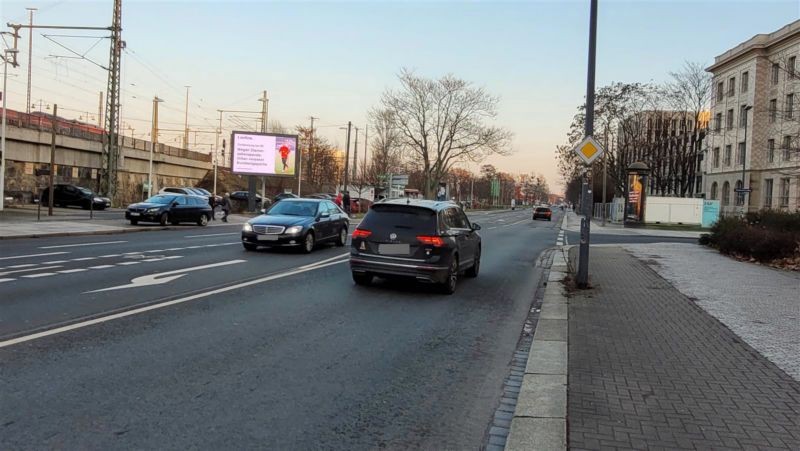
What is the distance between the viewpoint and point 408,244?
995 cm

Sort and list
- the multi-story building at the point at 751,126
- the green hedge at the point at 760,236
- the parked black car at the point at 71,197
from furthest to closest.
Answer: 1. the multi-story building at the point at 751,126
2. the parked black car at the point at 71,197
3. the green hedge at the point at 760,236

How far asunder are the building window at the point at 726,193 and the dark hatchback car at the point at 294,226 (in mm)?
59504

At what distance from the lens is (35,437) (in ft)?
12.0

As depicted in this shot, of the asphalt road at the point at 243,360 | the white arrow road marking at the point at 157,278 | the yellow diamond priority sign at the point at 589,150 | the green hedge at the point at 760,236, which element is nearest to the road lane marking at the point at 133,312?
the asphalt road at the point at 243,360

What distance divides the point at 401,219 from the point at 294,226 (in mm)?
5944

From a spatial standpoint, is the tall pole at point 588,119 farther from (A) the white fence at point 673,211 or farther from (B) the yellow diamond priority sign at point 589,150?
(A) the white fence at point 673,211

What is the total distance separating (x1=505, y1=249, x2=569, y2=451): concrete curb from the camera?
3906mm

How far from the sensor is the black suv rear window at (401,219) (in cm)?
1010

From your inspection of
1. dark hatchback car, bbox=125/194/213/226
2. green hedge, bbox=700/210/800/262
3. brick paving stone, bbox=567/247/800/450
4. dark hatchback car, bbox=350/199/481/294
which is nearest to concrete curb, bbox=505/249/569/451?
brick paving stone, bbox=567/247/800/450

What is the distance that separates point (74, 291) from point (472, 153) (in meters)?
61.8

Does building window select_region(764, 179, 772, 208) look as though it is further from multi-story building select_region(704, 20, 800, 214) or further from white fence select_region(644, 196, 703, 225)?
white fence select_region(644, 196, 703, 225)

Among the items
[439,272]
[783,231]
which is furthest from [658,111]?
[439,272]

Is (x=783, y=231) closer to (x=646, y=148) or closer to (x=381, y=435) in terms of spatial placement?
(x=381, y=435)

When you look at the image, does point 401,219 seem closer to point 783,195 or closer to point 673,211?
point 673,211
